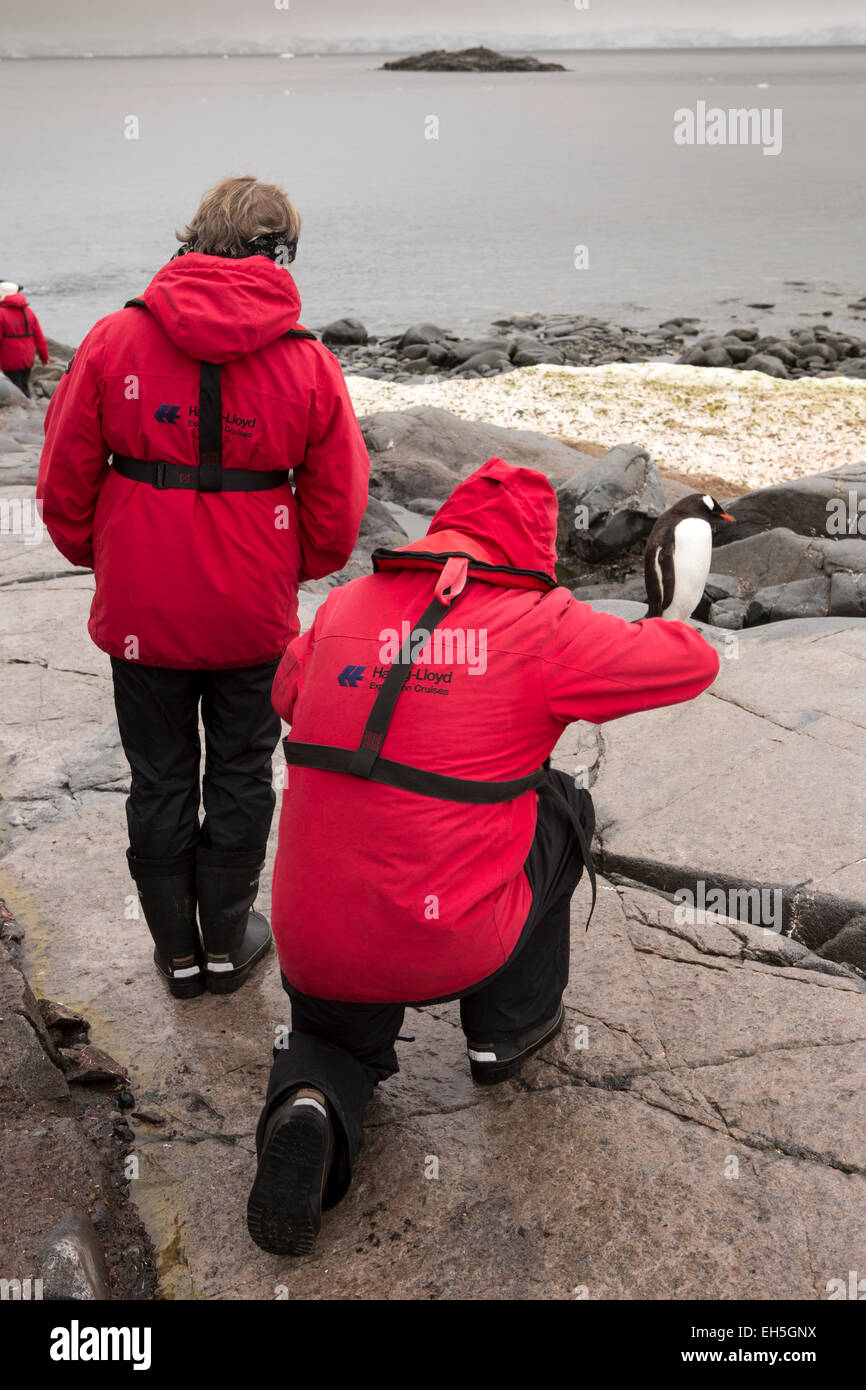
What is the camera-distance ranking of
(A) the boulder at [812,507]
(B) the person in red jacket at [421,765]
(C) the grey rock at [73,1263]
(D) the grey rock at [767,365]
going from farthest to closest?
1. (D) the grey rock at [767,365]
2. (A) the boulder at [812,507]
3. (B) the person in red jacket at [421,765]
4. (C) the grey rock at [73,1263]

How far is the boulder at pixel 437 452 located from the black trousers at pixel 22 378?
14.8 ft

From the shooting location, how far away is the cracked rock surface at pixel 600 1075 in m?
2.19

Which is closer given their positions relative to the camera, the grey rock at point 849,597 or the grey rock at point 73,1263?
the grey rock at point 73,1263

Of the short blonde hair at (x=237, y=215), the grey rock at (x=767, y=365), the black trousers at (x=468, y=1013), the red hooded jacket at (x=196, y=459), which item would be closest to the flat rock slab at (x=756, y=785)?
the black trousers at (x=468, y=1013)

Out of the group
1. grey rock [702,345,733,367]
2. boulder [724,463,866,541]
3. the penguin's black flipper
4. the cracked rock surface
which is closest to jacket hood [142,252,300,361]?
the cracked rock surface

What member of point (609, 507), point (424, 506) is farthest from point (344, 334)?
point (609, 507)

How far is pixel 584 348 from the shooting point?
19.5 m

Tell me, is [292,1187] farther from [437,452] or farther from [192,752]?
[437,452]

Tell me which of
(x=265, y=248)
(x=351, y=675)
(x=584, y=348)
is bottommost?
(x=584, y=348)

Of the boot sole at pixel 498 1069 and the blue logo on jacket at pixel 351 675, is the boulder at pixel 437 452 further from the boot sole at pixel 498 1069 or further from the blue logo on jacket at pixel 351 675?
the blue logo on jacket at pixel 351 675

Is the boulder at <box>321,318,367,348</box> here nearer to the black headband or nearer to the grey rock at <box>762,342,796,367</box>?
the grey rock at <box>762,342,796,367</box>

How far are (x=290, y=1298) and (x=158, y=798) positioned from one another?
1172 millimetres

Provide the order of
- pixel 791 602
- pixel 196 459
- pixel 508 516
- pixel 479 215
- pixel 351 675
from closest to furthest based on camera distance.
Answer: pixel 351 675
pixel 508 516
pixel 196 459
pixel 791 602
pixel 479 215

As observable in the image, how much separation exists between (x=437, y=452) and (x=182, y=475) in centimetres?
798
